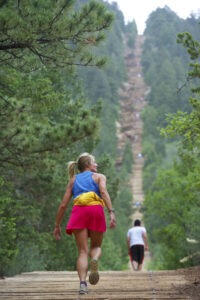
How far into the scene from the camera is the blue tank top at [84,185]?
5.31 metres

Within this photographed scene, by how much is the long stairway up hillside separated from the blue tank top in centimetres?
4619

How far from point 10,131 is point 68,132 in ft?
3.57

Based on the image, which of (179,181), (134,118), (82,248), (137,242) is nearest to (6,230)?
(137,242)

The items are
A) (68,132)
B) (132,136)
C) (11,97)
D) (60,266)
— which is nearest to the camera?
(68,132)

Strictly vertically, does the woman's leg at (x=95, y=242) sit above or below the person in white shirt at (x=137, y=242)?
above

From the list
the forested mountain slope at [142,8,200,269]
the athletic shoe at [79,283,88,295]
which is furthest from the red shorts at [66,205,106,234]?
the forested mountain slope at [142,8,200,269]

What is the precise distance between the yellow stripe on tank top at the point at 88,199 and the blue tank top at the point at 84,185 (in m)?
0.07

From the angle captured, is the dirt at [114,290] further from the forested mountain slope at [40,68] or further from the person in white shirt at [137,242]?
the person in white shirt at [137,242]

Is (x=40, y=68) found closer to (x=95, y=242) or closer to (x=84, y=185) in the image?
(x=84, y=185)

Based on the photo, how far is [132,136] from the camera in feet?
368

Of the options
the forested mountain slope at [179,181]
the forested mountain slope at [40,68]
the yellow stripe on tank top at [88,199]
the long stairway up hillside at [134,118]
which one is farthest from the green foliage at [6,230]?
the long stairway up hillside at [134,118]

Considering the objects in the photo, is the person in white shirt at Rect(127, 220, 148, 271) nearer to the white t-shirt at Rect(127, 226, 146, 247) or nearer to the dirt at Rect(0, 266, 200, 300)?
the white t-shirt at Rect(127, 226, 146, 247)

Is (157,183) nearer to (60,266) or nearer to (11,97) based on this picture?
(60,266)

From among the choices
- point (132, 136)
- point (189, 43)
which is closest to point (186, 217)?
point (189, 43)
